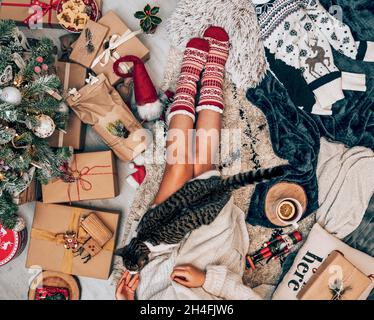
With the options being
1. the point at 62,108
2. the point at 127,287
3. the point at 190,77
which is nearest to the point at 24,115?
the point at 62,108

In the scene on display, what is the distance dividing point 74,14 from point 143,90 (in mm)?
435

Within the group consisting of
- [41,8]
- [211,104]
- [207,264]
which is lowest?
[207,264]

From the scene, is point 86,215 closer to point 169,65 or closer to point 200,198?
point 200,198

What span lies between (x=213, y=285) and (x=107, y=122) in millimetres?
741

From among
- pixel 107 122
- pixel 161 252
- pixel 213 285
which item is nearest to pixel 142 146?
pixel 107 122

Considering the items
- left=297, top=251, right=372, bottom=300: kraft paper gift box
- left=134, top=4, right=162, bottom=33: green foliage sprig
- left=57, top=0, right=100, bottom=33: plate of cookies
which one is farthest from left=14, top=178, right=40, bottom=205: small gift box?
left=297, top=251, right=372, bottom=300: kraft paper gift box

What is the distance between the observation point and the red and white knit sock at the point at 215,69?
1694 millimetres

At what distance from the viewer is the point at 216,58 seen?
67.7 inches

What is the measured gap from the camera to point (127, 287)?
5.50 ft

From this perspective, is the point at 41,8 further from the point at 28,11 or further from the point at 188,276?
the point at 188,276

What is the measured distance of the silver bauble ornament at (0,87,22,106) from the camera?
1.31 meters

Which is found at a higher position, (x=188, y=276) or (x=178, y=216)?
(x=178, y=216)

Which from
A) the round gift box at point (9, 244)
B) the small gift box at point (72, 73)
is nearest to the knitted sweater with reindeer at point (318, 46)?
the small gift box at point (72, 73)

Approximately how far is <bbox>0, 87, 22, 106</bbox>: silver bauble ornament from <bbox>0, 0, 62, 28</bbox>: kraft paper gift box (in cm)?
55
